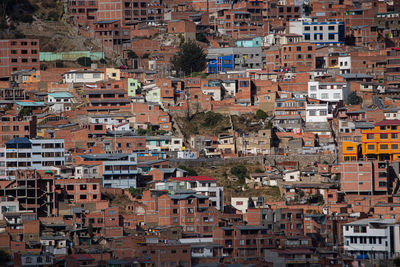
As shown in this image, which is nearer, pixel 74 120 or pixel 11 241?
pixel 11 241

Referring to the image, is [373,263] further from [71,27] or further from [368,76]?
[71,27]

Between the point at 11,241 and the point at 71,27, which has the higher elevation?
the point at 71,27

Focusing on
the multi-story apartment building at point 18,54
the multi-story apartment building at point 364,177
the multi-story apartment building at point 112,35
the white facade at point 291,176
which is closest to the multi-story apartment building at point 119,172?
the white facade at point 291,176

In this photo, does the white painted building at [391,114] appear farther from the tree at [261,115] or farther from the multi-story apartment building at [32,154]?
the multi-story apartment building at [32,154]

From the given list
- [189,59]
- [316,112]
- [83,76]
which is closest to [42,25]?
[83,76]

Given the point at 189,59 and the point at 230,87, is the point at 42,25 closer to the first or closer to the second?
the point at 189,59

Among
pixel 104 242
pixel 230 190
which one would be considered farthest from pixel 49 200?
pixel 230 190
